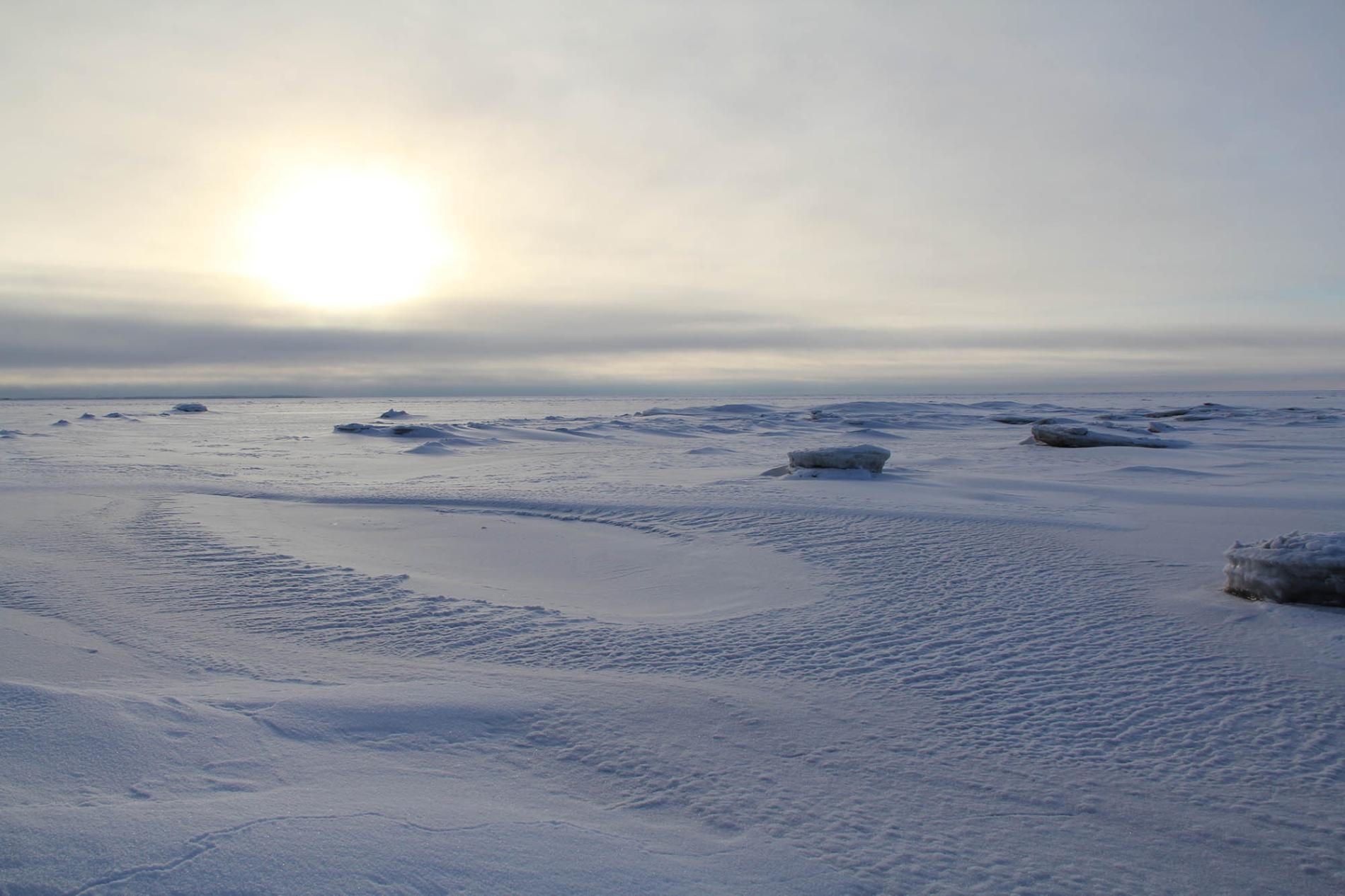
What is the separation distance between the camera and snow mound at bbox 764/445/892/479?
28.8 feet

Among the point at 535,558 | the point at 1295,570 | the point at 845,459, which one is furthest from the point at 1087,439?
the point at 535,558

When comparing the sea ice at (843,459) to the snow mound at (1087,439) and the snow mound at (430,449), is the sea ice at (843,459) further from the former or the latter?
the snow mound at (430,449)

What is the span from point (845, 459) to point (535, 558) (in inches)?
175

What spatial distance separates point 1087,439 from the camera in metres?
12.4

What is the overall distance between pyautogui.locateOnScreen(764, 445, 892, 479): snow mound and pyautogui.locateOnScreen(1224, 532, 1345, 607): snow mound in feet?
15.9

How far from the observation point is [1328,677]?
292 centimetres

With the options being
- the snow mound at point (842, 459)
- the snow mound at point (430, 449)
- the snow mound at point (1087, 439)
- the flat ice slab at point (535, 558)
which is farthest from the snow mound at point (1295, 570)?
the snow mound at point (430, 449)

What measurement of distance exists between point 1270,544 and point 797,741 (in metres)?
2.92

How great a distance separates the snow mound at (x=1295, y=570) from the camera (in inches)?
143

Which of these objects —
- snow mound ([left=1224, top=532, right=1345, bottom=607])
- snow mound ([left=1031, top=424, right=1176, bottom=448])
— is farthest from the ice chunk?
snow mound ([left=1031, top=424, right=1176, bottom=448])

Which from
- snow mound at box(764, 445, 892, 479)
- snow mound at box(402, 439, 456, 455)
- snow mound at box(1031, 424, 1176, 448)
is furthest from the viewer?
snow mound at box(402, 439, 456, 455)

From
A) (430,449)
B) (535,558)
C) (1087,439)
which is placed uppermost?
(1087,439)

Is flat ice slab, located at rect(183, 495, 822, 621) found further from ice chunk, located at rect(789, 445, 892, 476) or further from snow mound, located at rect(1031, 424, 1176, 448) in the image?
snow mound, located at rect(1031, 424, 1176, 448)

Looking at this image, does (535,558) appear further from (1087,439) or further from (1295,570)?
(1087,439)
